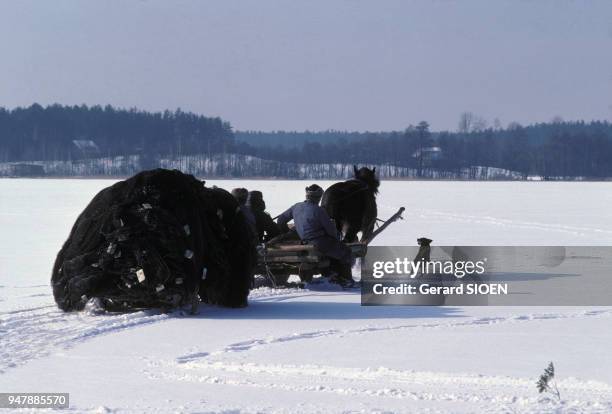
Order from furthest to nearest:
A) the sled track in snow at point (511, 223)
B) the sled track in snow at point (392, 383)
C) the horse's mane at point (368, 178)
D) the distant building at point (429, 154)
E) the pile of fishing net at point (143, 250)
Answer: the distant building at point (429, 154) → the sled track in snow at point (511, 223) → the horse's mane at point (368, 178) → the pile of fishing net at point (143, 250) → the sled track in snow at point (392, 383)

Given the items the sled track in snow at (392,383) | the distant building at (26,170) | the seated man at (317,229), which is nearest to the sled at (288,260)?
the seated man at (317,229)

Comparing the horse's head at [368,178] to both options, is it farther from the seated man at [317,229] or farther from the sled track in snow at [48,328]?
the sled track in snow at [48,328]

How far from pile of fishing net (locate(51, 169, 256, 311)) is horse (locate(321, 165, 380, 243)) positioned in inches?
155

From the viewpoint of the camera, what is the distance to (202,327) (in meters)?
9.59

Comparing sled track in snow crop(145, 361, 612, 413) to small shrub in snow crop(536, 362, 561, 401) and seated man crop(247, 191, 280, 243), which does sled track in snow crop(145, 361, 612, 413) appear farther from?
seated man crop(247, 191, 280, 243)

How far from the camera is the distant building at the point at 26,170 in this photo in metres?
142

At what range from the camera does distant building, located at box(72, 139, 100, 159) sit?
166375mm

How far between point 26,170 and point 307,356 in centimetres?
14315

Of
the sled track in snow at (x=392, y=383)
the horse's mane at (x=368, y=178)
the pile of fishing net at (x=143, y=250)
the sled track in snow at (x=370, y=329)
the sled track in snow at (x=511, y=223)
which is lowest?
the sled track in snow at (x=511, y=223)

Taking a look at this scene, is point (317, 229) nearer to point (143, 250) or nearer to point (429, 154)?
point (143, 250)

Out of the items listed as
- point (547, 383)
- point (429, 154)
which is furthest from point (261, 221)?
point (429, 154)

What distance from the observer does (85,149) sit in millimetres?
169000

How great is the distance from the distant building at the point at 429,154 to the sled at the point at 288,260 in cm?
15989

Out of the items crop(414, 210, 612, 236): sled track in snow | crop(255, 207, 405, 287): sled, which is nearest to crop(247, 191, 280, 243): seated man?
crop(255, 207, 405, 287): sled
